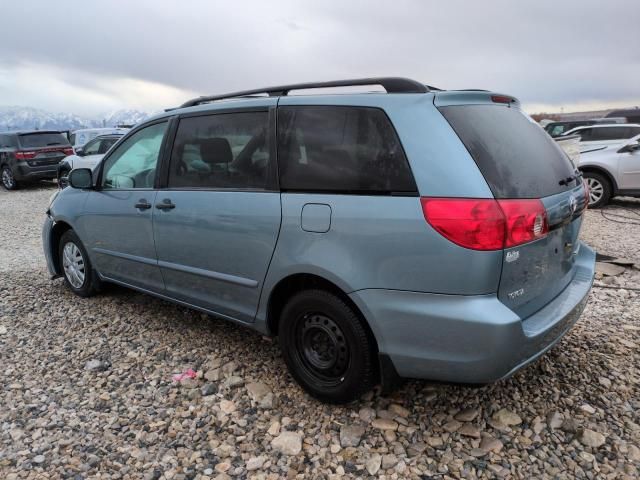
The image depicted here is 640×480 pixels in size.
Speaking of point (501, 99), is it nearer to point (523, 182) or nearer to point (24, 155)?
point (523, 182)

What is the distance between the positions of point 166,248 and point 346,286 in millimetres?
1567

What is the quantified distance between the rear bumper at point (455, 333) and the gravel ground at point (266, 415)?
449 mm

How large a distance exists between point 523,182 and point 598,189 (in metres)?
8.13

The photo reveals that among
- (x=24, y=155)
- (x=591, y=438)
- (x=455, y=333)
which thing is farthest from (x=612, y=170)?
(x=24, y=155)

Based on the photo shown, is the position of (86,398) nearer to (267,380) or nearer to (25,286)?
(267,380)

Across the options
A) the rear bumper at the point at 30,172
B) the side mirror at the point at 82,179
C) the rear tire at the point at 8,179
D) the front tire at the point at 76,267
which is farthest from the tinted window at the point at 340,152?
the rear tire at the point at 8,179

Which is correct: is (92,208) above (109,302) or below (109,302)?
above

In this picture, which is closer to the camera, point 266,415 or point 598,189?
point 266,415

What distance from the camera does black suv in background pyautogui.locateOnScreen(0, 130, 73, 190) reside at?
14.0 m

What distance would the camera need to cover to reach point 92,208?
407 centimetres

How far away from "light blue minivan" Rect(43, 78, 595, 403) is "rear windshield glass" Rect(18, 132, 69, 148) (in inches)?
516

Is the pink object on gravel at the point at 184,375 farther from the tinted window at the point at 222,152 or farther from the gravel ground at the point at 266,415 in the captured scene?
the tinted window at the point at 222,152

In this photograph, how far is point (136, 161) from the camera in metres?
3.79

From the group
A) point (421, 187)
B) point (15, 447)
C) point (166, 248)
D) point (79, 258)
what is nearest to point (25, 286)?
point (79, 258)
